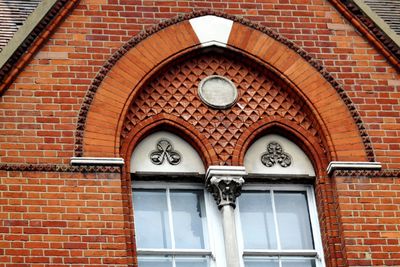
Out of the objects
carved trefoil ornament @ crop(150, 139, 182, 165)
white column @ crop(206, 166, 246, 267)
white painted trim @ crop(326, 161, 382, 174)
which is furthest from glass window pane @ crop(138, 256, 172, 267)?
white painted trim @ crop(326, 161, 382, 174)

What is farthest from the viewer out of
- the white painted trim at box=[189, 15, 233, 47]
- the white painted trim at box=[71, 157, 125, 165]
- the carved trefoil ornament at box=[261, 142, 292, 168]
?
the white painted trim at box=[189, 15, 233, 47]

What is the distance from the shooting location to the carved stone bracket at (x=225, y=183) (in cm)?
1916

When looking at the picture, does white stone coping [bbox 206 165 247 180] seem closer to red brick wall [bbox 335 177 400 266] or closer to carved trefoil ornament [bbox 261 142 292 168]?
carved trefoil ornament [bbox 261 142 292 168]

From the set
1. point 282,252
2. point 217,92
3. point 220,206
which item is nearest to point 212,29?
point 217,92

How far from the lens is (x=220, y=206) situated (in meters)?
19.2

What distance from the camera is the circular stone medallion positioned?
1973 centimetres

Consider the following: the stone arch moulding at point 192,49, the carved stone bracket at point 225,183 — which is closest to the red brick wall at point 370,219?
the stone arch moulding at point 192,49

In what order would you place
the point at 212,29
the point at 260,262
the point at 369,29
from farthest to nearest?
1. the point at 369,29
2. the point at 212,29
3. the point at 260,262

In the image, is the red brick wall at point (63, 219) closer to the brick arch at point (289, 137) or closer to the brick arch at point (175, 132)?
the brick arch at point (175, 132)

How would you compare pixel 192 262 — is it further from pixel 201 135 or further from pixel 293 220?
pixel 201 135

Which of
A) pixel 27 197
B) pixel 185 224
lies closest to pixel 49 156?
pixel 27 197

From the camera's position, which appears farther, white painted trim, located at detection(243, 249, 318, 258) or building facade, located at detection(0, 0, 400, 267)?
white painted trim, located at detection(243, 249, 318, 258)

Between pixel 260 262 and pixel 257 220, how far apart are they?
1.88 feet

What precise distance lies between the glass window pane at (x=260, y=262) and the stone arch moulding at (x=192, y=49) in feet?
4.84
